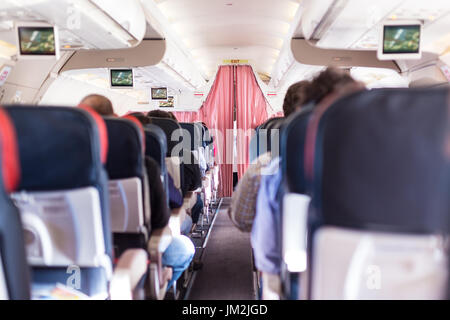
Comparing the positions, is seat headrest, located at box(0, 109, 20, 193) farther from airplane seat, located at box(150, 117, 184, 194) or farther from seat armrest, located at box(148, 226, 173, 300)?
airplane seat, located at box(150, 117, 184, 194)

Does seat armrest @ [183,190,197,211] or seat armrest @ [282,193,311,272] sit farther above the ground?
seat armrest @ [282,193,311,272]

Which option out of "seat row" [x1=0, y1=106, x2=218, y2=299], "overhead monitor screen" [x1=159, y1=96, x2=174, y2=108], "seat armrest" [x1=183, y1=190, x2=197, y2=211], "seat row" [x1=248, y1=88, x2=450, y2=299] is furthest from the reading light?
"overhead monitor screen" [x1=159, y1=96, x2=174, y2=108]

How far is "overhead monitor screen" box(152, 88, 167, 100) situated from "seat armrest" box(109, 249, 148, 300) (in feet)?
36.1

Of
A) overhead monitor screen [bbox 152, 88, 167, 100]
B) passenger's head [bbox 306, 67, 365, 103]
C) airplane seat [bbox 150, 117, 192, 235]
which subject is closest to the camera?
passenger's head [bbox 306, 67, 365, 103]

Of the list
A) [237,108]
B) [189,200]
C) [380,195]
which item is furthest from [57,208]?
[237,108]

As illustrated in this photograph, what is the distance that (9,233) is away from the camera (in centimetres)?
123

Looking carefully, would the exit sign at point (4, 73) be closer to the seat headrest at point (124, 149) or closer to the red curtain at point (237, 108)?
the red curtain at point (237, 108)

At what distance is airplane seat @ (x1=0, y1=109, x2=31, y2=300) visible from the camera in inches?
47.9

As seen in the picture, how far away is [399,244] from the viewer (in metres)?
1.12

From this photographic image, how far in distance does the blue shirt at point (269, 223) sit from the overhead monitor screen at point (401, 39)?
12.7 ft

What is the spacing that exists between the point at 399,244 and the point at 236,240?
3.87 metres

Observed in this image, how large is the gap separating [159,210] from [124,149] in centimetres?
63

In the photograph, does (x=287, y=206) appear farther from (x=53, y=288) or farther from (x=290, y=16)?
(x=290, y=16)

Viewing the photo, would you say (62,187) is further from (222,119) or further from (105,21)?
(222,119)
